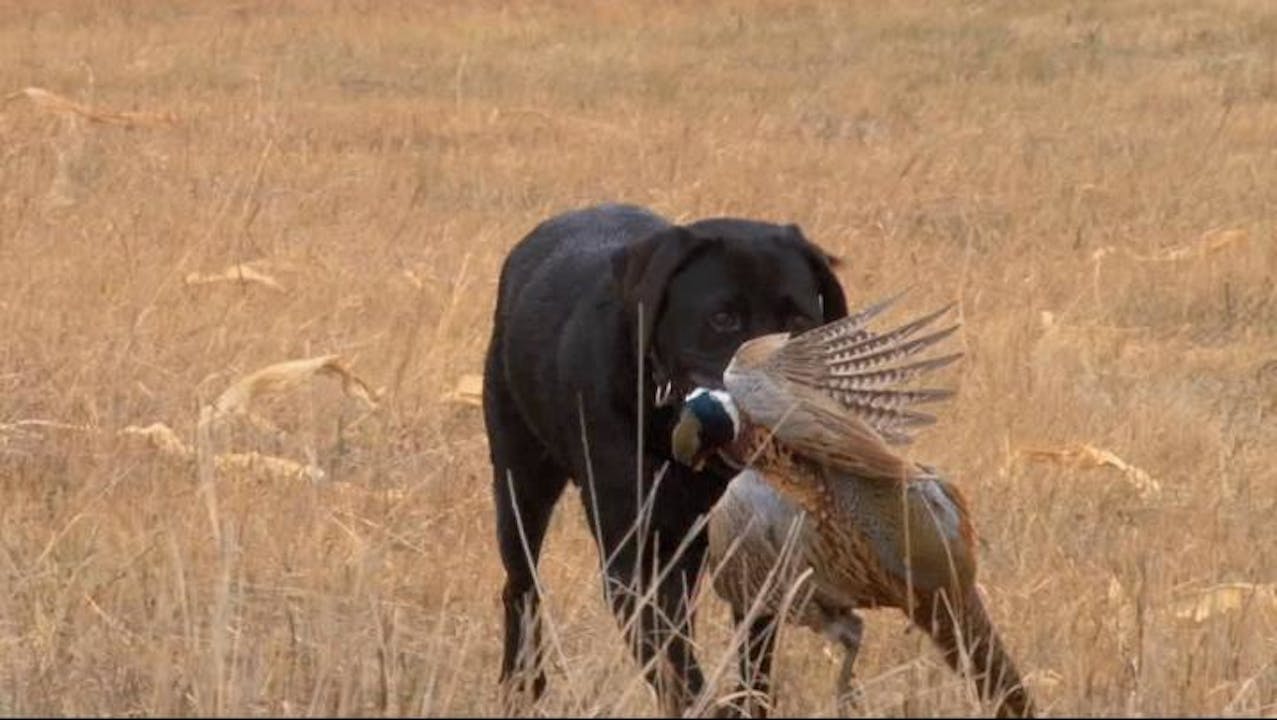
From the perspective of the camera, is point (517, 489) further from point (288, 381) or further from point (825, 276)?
point (288, 381)

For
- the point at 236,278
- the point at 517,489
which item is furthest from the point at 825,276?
the point at 236,278

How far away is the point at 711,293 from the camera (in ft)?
17.1

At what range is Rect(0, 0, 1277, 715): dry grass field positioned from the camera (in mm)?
4590

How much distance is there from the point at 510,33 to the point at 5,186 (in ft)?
38.3

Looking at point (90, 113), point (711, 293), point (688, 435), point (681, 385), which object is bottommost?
point (90, 113)

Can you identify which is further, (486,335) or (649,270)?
(486,335)

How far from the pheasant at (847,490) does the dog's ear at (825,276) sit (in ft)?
3.79

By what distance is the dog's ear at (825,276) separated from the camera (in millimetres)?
5324

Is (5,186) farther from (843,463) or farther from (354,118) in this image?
(843,463)

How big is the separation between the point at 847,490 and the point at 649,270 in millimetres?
1263

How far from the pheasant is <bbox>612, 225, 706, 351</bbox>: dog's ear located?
3.09ft

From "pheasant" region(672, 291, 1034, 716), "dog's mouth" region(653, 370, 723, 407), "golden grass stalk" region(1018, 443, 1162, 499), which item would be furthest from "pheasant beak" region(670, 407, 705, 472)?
"golden grass stalk" region(1018, 443, 1162, 499)

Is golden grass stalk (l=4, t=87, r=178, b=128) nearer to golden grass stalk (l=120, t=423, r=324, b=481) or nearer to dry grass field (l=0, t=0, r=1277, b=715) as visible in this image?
dry grass field (l=0, t=0, r=1277, b=715)

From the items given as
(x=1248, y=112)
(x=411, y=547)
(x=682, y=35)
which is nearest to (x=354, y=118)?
(x=1248, y=112)
